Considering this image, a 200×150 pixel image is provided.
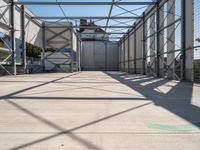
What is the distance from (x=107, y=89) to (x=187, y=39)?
27.4 ft

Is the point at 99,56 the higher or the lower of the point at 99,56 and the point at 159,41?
the lower

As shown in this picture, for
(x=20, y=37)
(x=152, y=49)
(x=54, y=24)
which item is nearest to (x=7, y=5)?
(x=20, y=37)

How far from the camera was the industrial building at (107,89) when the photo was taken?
581 centimetres

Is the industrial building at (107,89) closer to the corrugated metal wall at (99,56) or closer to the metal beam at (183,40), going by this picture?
the metal beam at (183,40)

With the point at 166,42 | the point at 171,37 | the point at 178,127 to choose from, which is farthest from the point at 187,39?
the point at 178,127

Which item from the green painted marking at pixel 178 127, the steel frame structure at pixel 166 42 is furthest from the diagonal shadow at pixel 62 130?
the steel frame structure at pixel 166 42

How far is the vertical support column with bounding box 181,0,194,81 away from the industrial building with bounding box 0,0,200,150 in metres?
0.06

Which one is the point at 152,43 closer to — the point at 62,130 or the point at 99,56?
the point at 62,130

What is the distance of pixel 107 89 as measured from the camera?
15.7m

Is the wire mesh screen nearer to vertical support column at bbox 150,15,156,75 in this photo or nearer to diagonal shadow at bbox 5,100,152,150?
vertical support column at bbox 150,15,156,75

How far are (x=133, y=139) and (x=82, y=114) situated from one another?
2.70 m

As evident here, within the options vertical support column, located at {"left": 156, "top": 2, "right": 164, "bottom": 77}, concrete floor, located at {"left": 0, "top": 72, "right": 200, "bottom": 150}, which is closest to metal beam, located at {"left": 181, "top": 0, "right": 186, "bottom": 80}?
vertical support column, located at {"left": 156, "top": 2, "right": 164, "bottom": 77}

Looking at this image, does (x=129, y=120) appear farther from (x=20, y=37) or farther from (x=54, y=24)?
(x=54, y=24)

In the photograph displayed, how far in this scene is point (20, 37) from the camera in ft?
116
